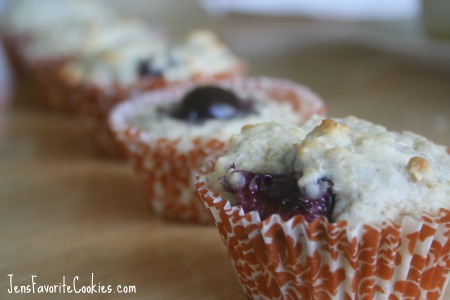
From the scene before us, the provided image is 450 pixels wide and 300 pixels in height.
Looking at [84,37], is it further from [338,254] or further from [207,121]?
[338,254]

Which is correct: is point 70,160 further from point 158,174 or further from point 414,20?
point 414,20

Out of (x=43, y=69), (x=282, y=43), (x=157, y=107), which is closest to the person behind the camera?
(x=157, y=107)

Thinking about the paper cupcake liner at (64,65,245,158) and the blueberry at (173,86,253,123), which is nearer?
the blueberry at (173,86,253,123)

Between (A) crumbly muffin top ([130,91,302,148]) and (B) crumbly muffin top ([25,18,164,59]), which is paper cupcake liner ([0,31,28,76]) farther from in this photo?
(A) crumbly muffin top ([130,91,302,148])

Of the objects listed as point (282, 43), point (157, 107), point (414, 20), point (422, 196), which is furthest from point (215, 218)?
point (282, 43)

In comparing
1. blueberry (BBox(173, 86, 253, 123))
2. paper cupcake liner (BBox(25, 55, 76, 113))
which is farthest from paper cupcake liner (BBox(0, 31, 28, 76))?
blueberry (BBox(173, 86, 253, 123))

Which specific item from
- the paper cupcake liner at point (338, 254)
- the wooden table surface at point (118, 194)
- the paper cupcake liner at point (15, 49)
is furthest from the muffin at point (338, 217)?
the paper cupcake liner at point (15, 49)
